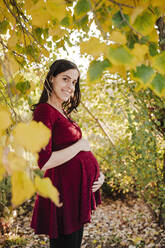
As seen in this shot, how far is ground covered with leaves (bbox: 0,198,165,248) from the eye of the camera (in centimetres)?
301

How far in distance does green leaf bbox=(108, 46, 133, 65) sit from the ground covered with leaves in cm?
300

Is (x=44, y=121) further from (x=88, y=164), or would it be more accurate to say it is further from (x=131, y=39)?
(x=131, y=39)

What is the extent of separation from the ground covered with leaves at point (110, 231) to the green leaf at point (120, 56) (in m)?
3.00

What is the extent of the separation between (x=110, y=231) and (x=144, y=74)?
3.39 metres

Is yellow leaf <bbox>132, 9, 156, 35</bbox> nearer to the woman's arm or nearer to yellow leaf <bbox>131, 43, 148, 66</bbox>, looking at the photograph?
yellow leaf <bbox>131, 43, 148, 66</bbox>

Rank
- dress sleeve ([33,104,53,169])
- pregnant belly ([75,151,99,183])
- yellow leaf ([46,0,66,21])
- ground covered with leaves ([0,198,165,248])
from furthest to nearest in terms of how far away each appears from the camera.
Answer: ground covered with leaves ([0,198,165,248]) < pregnant belly ([75,151,99,183]) < dress sleeve ([33,104,53,169]) < yellow leaf ([46,0,66,21])

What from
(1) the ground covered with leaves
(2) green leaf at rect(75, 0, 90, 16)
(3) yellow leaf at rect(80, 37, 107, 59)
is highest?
(2) green leaf at rect(75, 0, 90, 16)

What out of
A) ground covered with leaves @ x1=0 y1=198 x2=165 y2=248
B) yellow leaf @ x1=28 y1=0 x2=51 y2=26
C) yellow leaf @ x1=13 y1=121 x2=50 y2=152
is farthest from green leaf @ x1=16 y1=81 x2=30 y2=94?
ground covered with leaves @ x1=0 y1=198 x2=165 y2=248

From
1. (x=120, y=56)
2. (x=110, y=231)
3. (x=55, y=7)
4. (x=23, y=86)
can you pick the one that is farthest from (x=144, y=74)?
(x=110, y=231)

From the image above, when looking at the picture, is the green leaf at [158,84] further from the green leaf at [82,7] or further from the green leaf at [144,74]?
the green leaf at [82,7]

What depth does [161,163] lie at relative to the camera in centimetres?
306

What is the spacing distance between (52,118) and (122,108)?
204 centimetres

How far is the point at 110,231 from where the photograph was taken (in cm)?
347

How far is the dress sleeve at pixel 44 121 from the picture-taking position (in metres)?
1.38
